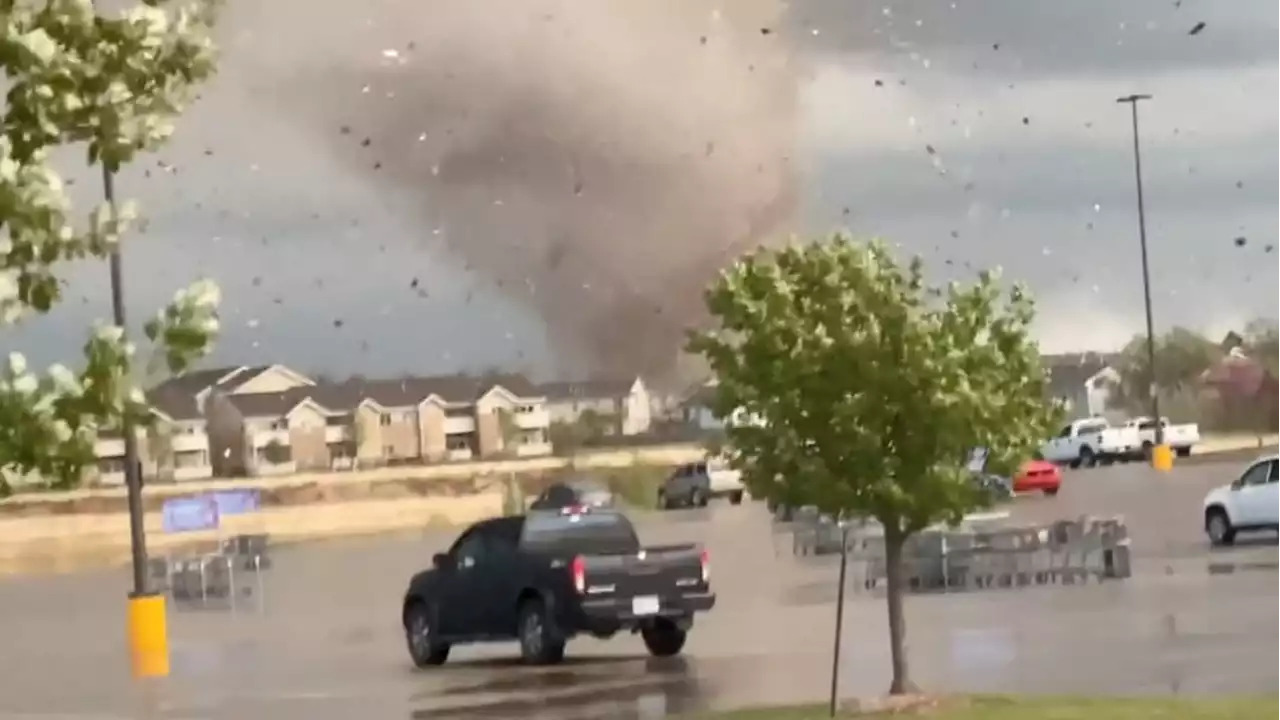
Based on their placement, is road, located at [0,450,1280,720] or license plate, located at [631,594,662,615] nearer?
road, located at [0,450,1280,720]

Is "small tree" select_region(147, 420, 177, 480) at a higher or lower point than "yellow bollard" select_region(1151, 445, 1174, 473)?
higher

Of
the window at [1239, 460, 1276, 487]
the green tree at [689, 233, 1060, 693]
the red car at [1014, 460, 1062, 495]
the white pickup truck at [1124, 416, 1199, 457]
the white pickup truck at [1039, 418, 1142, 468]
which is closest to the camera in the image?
the green tree at [689, 233, 1060, 693]

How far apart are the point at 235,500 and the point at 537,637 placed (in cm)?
254

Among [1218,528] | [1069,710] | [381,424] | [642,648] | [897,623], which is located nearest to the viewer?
[1069,710]

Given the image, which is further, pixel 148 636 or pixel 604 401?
pixel 604 401

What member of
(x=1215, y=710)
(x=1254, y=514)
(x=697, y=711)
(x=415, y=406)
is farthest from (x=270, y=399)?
(x=1254, y=514)

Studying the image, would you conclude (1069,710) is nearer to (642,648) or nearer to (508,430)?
(642,648)

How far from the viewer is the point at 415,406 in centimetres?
1353

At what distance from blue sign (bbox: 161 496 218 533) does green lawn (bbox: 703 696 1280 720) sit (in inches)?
128

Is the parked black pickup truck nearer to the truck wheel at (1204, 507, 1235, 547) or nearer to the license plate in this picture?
the license plate

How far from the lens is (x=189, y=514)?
13258 millimetres

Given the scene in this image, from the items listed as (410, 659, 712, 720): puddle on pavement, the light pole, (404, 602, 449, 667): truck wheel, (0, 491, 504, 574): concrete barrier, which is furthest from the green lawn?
the light pole

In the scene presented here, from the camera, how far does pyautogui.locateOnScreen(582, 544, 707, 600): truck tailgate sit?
14484 millimetres

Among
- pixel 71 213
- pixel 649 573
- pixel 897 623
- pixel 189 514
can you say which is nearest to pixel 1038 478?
pixel 897 623
